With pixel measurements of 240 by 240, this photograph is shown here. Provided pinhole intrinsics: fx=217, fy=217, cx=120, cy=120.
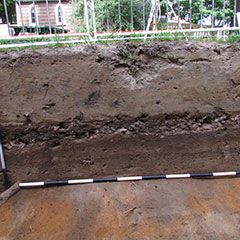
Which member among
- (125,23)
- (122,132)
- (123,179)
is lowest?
(123,179)

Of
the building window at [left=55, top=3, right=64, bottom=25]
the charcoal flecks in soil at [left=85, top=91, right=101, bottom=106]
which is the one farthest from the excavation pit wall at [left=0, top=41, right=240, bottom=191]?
the building window at [left=55, top=3, right=64, bottom=25]

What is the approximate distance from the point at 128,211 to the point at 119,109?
1.20 metres

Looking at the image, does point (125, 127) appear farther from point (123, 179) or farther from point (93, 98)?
point (123, 179)

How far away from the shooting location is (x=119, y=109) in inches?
105

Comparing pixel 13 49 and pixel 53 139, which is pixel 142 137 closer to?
pixel 53 139

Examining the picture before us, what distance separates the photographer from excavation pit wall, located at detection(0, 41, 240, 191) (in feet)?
8.38

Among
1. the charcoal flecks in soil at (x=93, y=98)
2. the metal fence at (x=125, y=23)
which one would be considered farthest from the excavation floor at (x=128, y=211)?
the metal fence at (x=125, y=23)

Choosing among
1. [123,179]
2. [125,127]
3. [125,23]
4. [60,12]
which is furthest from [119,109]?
[125,23]

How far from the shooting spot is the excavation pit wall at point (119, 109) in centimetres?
255

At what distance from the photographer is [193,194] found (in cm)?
267

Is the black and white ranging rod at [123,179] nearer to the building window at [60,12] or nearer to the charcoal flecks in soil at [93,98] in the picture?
the charcoal flecks in soil at [93,98]

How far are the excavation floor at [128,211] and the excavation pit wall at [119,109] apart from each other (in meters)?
0.21

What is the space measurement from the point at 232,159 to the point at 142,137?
48.9 inches

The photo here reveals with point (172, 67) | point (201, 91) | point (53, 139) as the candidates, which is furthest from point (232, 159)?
point (53, 139)
